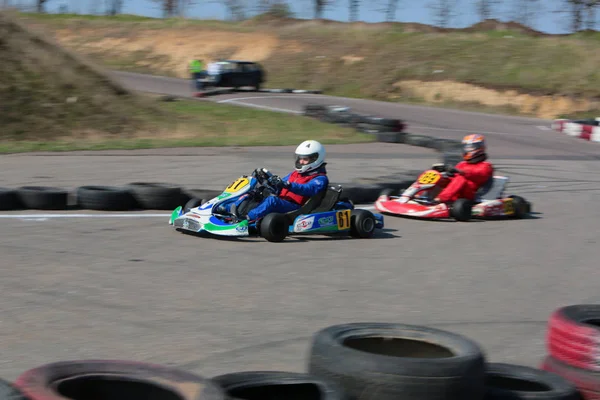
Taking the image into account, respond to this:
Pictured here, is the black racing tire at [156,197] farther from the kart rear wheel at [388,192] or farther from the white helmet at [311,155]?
the kart rear wheel at [388,192]

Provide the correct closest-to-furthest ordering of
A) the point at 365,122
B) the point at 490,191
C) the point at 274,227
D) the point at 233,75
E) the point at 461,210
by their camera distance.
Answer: the point at 274,227 < the point at 461,210 < the point at 490,191 < the point at 365,122 < the point at 233,75

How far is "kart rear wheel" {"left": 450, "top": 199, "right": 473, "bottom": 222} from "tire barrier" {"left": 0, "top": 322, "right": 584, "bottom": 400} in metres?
6.18

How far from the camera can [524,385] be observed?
167 inches

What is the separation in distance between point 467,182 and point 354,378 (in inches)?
296

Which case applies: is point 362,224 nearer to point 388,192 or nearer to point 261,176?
point 261,176

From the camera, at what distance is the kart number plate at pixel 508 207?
11.0m

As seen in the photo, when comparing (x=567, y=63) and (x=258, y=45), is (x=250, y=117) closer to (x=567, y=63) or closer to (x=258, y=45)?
(x=567, y=63)

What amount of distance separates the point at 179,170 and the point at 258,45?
1234 inches

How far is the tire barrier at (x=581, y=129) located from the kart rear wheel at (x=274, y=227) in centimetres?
1839

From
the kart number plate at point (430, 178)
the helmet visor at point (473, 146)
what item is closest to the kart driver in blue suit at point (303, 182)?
the kart number plate at point (430, 178)

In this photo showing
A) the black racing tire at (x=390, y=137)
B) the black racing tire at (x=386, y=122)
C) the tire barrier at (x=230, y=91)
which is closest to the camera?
the black racing tire at (x=390, y=137)

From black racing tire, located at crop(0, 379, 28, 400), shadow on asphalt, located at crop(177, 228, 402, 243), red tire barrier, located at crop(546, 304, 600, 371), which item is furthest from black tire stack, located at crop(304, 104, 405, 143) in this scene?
black racing tire, located at crop(0, 379, 28, 400)

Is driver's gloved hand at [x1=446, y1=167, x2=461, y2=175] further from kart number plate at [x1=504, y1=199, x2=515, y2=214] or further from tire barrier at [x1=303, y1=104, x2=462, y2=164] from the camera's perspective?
tire barrier at [x1=303, y1=104, x2=462, y2=164]

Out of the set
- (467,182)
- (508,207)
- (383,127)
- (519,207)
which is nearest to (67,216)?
(467,182)
